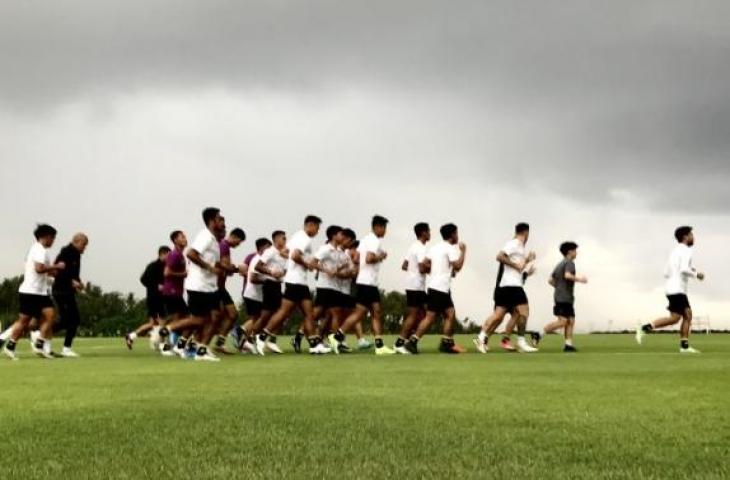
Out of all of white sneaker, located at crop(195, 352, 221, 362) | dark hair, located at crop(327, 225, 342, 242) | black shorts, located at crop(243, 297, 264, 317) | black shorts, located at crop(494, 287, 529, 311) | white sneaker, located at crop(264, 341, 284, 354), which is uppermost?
dark hair, located at crop(327, 225, 342, 242)

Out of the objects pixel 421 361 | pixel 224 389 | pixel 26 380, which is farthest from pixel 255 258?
pixel 224 389

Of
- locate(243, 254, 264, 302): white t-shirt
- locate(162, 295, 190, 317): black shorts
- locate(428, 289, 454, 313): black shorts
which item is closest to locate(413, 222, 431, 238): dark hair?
locate(428, 289, 454, 313): black shorts

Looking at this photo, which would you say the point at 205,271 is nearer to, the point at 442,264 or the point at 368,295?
the point at 368,295

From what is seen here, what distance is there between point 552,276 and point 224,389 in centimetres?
1083

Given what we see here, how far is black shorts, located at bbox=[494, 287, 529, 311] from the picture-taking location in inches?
643

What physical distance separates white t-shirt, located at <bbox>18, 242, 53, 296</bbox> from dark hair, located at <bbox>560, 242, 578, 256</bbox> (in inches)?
384

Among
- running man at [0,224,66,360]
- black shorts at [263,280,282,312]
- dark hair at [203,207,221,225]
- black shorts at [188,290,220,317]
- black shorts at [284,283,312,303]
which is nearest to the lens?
dark hair at [203,207,221,225]

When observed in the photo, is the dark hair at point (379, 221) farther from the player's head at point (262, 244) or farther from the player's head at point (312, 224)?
the player's head at point (262, 244)

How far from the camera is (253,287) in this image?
17547 mm

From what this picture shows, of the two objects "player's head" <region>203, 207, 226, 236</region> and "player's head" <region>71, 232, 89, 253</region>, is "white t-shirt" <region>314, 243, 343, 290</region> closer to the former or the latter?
"player's head" <region>203, 207, 226, 236</region>

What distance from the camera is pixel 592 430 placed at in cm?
534

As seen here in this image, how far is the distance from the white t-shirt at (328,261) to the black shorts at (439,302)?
184 cm

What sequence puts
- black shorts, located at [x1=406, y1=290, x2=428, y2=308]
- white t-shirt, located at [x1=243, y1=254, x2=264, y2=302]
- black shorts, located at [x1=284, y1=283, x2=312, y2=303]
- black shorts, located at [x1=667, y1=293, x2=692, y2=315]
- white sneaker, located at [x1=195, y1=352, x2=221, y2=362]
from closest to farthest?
white sneaker, located at [x1=195, y1=352, x2=221, y2=362] → black shorts, located at [x1=284, y1=283, x2=312, y2=303] → black shorts, located at [x1=667, y1=293, x2=692, y2=315] → black shorts, located at [x1=406, y1=290, x2=428, y2=308] → white t-shirt, located at [x1=243, y1=254, x2=264, y2=302]

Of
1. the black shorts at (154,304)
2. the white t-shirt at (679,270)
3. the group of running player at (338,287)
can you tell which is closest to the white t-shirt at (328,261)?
the group of running player at (338,287)
